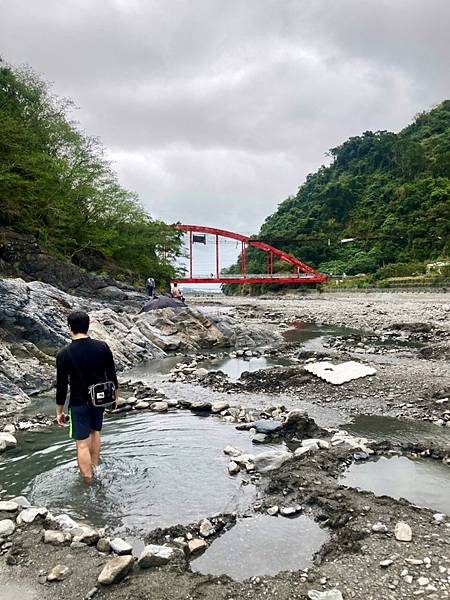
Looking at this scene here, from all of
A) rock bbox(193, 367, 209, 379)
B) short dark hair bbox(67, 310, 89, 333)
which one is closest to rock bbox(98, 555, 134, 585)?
short dark hair bbox(67, 310, 89, 333)

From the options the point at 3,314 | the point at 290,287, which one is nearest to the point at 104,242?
the point at 3,314

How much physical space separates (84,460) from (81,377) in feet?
3.95

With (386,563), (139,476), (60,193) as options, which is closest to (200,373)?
(139,476)

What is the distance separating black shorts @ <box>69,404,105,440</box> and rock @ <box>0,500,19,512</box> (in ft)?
3.55

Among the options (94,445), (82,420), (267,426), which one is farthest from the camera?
(267,426)

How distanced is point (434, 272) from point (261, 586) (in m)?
65.0

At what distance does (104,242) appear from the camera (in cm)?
4666

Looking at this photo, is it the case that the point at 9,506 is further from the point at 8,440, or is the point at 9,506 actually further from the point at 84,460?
the point at 8,440

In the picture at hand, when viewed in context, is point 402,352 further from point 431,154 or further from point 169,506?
point 431,154

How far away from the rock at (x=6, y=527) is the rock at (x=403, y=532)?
419 cm

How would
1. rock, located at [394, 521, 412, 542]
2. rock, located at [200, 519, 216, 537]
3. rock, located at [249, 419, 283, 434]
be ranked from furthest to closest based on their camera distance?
rock, located at [249, 419, 283, 434]
rock, located at [200, 519, 216, 537]
rock, located at [394, 521, 412, 542]

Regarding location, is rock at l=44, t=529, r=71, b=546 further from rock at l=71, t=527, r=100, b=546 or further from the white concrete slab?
the white concrete slab

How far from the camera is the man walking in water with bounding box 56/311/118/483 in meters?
6.52

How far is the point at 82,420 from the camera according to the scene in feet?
21.7
